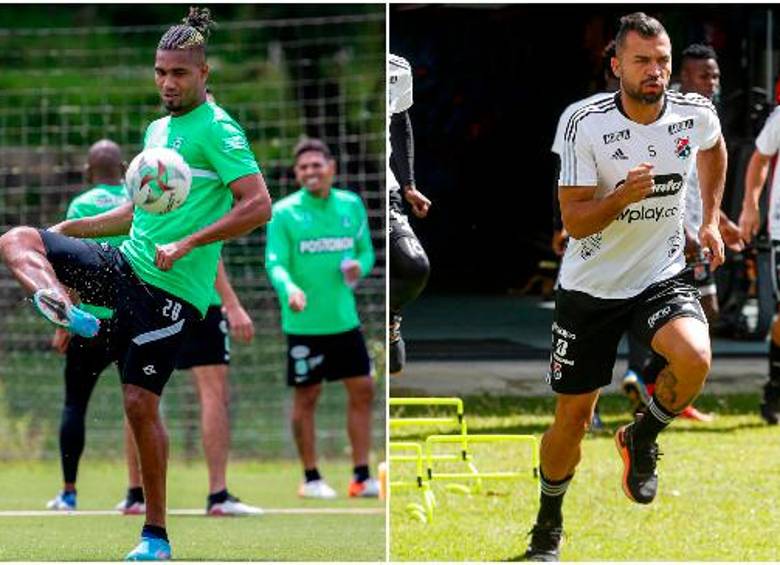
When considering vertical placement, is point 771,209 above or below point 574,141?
below

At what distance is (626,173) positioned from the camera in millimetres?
→ 6117

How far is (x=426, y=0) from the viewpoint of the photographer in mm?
9867

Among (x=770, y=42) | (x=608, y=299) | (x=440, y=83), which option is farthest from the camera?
(x=440, y=83)

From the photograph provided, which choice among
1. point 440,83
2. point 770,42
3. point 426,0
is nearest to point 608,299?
point 426,0

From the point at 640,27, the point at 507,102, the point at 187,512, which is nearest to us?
the point at 640,27

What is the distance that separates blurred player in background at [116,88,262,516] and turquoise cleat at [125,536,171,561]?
2.41 metres

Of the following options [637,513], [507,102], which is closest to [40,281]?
[637,513]

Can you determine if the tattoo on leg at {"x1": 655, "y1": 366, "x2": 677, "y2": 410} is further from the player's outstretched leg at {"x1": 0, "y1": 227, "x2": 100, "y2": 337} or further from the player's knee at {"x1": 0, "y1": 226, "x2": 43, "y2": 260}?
the player's knee at {"x1": 0, "y1": 226, "x2": 43, "y2": 260}

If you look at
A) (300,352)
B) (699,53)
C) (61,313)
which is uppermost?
(699,53)

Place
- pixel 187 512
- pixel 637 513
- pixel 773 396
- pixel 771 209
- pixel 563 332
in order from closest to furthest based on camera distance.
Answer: pixel 563 332 → pixel 637 513 → pixel 187 512 → pixel 773 396 → pixel 771 209

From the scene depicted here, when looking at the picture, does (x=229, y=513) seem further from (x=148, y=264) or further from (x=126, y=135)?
(x=126, y=135)

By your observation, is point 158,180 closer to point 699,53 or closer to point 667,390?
point 667,390

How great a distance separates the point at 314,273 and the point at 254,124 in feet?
17.7

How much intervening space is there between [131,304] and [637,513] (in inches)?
86.3
